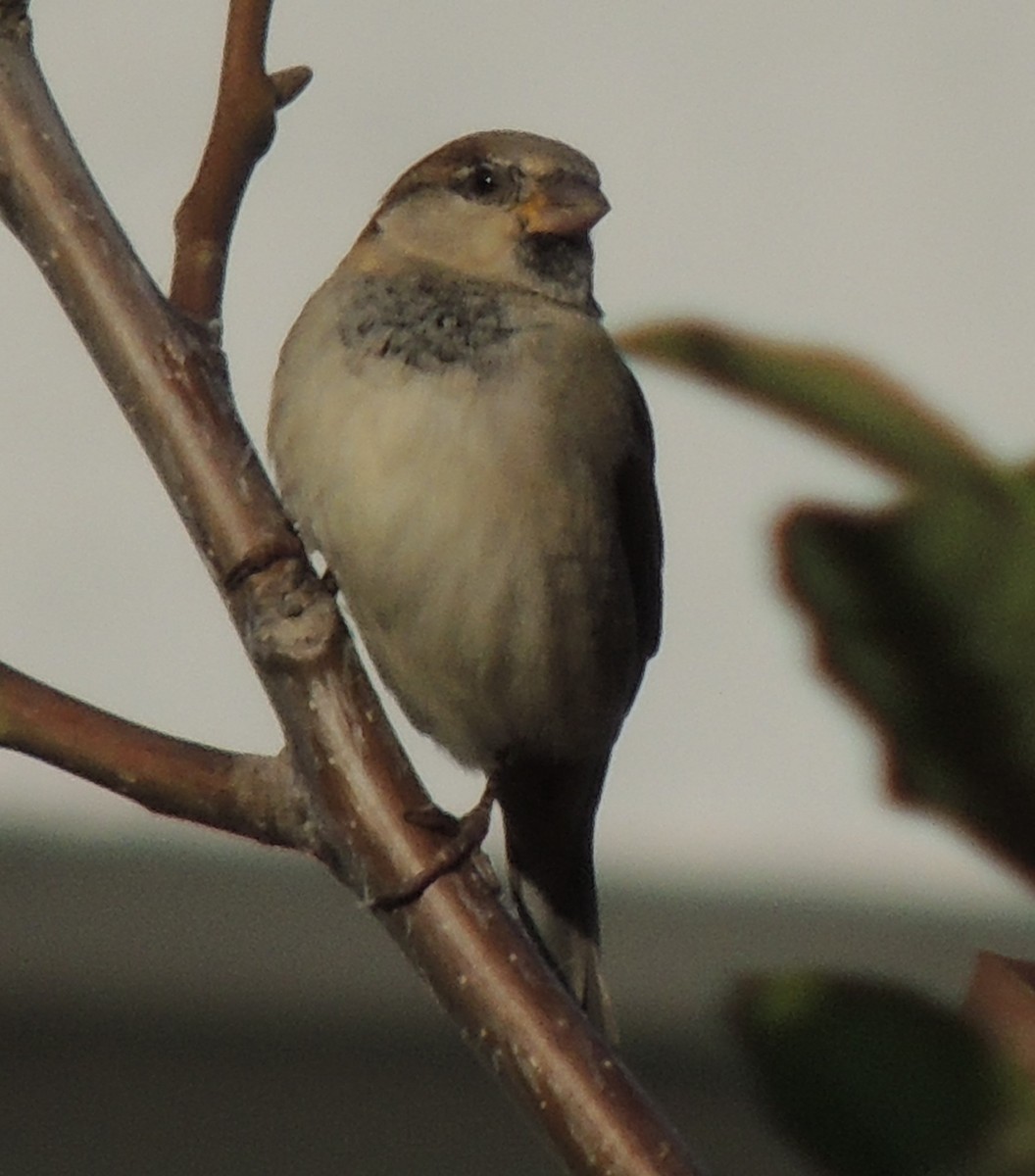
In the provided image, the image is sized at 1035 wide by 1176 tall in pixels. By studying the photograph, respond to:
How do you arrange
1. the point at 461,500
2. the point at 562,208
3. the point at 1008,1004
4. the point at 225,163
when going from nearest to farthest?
1. the point at 1008,1004
2. the point at 225,163
3. the point at 461,500
4. the point at 562,208

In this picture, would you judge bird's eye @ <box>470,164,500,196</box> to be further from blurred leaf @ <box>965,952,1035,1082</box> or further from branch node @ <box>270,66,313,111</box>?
blurred leaf @ <box>965,952,1035,1082</box>

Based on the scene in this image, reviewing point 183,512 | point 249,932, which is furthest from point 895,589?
point 249,932

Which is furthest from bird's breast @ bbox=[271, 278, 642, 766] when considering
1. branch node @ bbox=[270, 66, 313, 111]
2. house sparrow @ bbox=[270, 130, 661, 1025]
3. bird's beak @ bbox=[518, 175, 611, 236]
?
branch node @ bbox=[270, 66, 313, 111]

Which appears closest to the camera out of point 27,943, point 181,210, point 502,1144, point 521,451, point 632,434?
point 181,210

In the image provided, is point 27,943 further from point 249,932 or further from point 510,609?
point 510,609

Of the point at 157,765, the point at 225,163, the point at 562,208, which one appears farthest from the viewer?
the point at 562,208

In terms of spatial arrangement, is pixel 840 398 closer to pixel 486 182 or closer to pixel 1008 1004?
pixel 1008 1004

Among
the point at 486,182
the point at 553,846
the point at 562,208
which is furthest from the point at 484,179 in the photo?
the point at 553,846

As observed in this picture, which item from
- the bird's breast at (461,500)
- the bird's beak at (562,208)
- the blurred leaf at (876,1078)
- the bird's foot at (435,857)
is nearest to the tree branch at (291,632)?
the bird's foot at (435,857)
